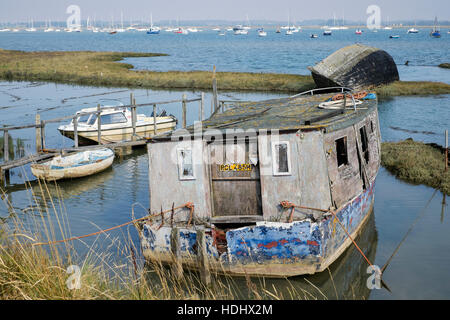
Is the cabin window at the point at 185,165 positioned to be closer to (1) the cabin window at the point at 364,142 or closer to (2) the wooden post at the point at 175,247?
(2) the wooden post at the point at 175,247

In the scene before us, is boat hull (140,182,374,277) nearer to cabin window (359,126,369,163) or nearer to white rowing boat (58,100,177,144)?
cabin window (359,126,369,163)

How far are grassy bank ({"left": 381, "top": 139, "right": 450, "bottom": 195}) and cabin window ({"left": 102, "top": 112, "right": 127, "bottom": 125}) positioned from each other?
41.4ft

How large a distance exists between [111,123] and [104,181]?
5163 millimetres

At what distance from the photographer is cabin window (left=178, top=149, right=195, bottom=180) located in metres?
11.7

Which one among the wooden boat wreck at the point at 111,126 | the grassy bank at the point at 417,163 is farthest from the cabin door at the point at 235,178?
the wooden boat wreck at the point at 111,126

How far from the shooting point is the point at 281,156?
11344 millimetres

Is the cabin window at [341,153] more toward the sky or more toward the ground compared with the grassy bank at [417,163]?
more toward the sky

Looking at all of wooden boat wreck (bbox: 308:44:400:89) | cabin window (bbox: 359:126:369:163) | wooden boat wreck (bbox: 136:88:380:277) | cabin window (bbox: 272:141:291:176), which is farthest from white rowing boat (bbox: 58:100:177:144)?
wooden boat wreck (bbox: 308:44:400:89)

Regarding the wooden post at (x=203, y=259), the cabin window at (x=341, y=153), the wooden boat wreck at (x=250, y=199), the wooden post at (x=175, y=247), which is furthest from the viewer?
the cabin window at (x=341, y=153)

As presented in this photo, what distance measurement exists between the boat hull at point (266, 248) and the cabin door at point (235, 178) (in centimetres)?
89

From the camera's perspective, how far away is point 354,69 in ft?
128

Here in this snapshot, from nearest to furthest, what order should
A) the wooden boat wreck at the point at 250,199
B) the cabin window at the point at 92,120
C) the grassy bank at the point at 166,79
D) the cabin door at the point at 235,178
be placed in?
the wooden boat wreck at the point at 250,199
the cabin door at the point at 235,178
the cabin window at the point at 92,120
the grassy bank at the point at 166,79

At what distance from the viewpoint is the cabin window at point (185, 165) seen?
11.7m
